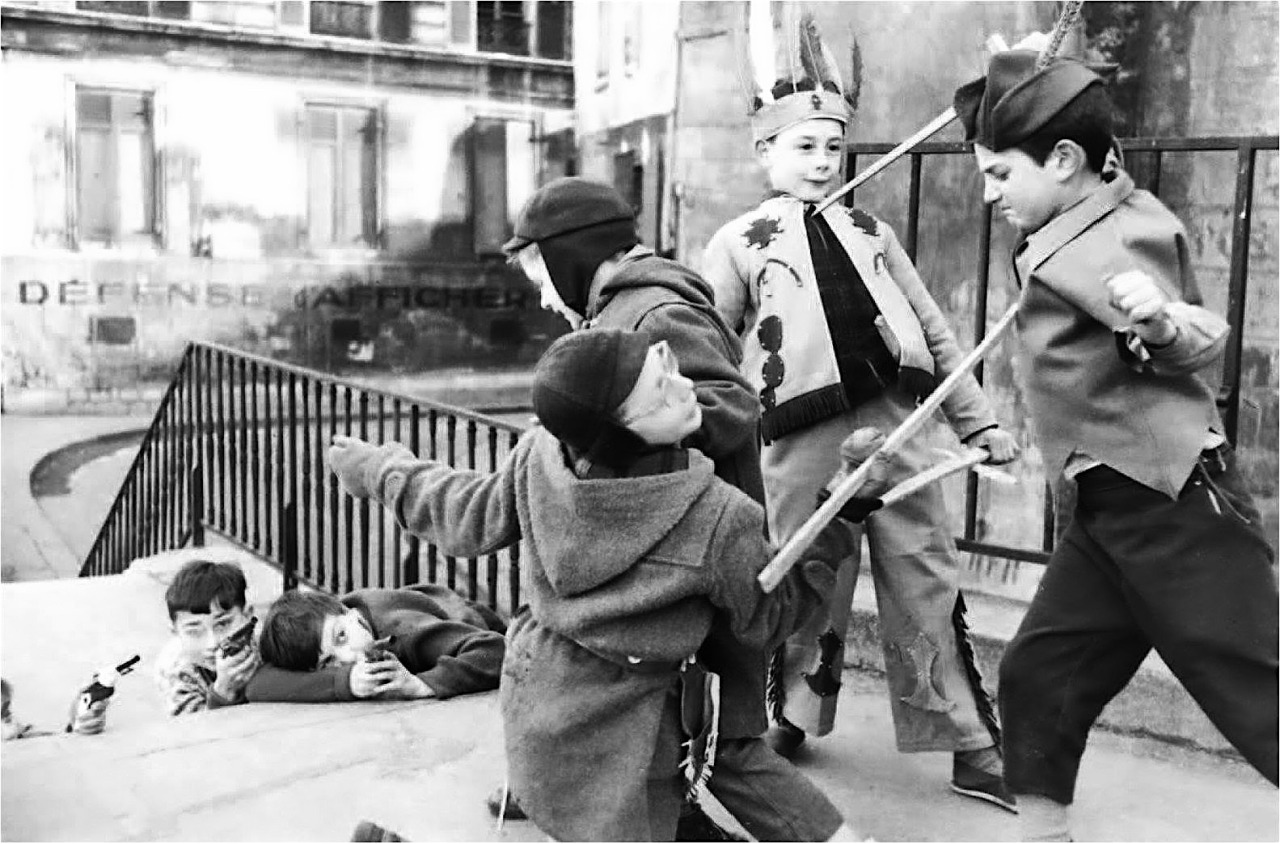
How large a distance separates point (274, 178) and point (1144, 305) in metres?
14.1

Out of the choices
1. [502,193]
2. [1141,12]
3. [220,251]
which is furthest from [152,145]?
[1141,12]

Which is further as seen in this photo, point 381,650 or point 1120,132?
point 1120,132

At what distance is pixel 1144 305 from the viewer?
2025 millimetres

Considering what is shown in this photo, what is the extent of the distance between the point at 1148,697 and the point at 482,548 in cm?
178

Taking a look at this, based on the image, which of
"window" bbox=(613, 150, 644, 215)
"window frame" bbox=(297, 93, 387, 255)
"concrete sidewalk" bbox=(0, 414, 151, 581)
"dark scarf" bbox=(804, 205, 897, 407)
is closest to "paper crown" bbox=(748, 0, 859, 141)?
"dark scarf" bbox=(804, 205, 897, 407)

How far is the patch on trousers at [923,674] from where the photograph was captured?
3029mm

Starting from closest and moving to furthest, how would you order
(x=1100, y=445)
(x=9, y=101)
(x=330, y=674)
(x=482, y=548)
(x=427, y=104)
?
(x=1100, y=445) → (x=482, y=548) → (x=330, y=674) → (x=9, y=101) → (x=427, y=104)

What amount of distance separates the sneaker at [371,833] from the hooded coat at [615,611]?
0.39 metres

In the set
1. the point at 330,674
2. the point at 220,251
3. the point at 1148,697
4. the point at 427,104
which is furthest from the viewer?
the point at 427,104

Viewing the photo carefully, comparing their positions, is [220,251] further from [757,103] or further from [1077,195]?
[1077,195]

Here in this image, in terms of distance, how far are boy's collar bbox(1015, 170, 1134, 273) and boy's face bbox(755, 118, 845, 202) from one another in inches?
34.0

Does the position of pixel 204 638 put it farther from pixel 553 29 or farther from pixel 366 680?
pixel 553 29

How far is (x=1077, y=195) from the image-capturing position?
7.67ft

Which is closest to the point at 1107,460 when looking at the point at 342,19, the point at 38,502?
the point at 38,502
